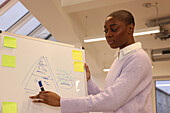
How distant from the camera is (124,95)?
4.75 ft

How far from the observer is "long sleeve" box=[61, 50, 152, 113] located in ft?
A: 4.75

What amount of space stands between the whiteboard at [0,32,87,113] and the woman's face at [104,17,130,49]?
1.80 feet

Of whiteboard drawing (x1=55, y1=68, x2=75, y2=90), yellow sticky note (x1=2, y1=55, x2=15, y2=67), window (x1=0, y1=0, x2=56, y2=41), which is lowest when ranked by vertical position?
whiteboard drawing (x1=55, y1=68, x2=75, y2=90)

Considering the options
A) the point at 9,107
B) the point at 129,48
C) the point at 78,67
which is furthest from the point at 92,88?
the point at 9,107

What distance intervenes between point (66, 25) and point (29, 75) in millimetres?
4168

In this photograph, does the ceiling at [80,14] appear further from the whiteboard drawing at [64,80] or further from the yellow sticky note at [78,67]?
the whiteboard drawing at [64,80]

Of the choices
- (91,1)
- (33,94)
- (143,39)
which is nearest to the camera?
(33,94)

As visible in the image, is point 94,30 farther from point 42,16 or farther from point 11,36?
point 11,36

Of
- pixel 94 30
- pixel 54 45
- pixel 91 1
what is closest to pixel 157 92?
pixel 94 30

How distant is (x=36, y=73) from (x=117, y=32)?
0.68 m

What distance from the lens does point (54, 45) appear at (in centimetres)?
203

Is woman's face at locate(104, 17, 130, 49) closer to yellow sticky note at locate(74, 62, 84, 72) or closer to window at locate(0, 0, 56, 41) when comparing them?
yellow sticky note at locate(74, 62, 84, 72)

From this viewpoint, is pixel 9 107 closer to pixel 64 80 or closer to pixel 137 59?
pixel 64 80

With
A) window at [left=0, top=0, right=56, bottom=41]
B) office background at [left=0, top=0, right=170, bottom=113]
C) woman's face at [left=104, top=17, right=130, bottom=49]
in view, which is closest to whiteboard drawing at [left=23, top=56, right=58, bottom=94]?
woman's face at [left=104, top=17, right=130, bottom=49]
